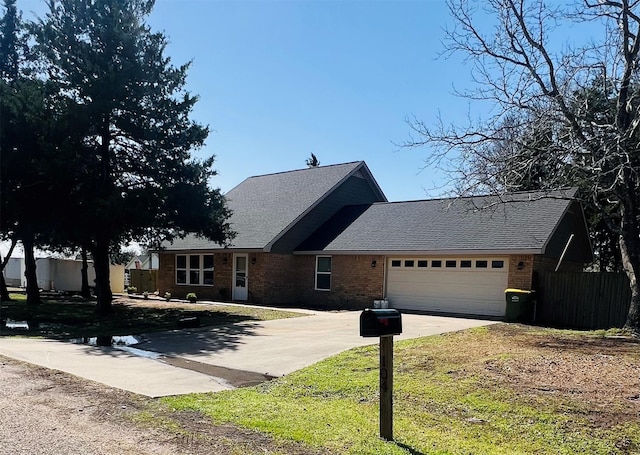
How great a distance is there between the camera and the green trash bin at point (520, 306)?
1575 cm

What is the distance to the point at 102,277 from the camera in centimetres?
1764

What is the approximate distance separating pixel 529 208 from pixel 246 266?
12527 millimetres

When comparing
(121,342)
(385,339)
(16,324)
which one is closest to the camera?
(385,339)

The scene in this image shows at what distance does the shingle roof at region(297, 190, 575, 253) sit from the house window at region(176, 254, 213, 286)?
533 centimetres

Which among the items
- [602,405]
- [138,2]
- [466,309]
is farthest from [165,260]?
[602,405]

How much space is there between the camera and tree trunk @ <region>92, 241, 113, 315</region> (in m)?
17.4

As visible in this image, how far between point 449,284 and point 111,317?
1207cm

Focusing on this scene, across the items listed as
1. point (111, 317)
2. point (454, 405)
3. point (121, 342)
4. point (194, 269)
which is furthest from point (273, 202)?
point (454, 405)

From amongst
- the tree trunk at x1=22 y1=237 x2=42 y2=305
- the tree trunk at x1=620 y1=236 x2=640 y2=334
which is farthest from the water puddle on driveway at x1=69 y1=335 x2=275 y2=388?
the tree trunk at x1=22 y1=237 x2=42 y2=305

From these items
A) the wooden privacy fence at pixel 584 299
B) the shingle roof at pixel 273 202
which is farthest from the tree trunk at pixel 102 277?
the wooden privacy fence at pixel 584 299

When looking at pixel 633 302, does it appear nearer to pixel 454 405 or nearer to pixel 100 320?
pixel 454 405

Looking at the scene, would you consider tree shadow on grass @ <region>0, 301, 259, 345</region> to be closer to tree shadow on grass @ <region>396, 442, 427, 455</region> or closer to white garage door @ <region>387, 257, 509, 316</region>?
white garage door @ <region>387, 257, 509, 316</region>

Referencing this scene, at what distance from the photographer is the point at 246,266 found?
23234mm

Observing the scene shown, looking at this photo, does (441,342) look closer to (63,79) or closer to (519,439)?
(519,439)
